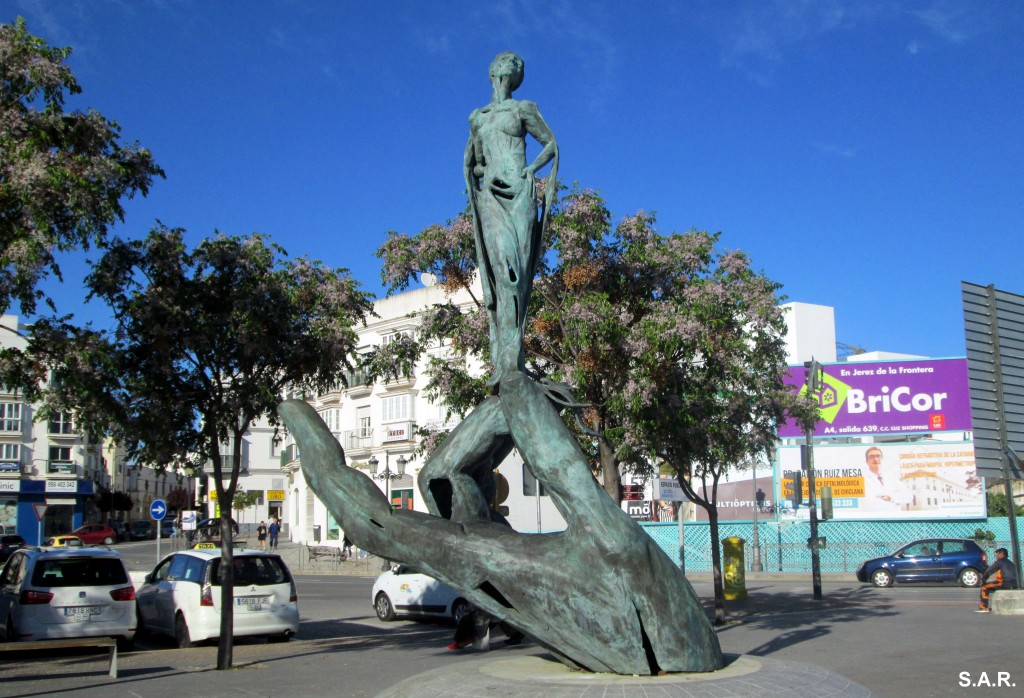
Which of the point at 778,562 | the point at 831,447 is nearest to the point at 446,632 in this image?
the point at 778,562

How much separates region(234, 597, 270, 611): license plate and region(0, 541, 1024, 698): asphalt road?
616 mm

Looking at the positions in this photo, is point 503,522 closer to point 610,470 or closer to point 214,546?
point 610,470

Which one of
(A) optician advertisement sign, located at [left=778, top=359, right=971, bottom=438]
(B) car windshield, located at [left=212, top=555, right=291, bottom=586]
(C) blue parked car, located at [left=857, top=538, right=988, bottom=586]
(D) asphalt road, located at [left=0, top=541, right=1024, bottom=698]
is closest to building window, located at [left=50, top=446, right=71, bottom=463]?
(A) optician advertisement sign, located at [left=778, top=359, right=971, bottom=438]

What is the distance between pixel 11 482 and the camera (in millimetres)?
61500

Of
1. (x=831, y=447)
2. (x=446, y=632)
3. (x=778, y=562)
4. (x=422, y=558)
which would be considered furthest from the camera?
(x=831, y=447)

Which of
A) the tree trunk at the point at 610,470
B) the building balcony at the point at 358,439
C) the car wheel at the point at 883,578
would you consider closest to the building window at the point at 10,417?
the building balcony at the point at 358,439

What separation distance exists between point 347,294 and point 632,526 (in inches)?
313

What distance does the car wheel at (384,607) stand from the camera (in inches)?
770

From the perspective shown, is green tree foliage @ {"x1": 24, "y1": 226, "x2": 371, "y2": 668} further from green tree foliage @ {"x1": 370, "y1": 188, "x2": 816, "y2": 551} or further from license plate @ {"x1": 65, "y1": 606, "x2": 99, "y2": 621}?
license plate @ {"x1": 65, "y1": 606, "x2": 99, "y2": 621}

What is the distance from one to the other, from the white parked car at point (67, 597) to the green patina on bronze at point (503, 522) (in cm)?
889

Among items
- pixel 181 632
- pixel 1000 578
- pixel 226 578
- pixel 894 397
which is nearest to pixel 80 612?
pixel 181 632

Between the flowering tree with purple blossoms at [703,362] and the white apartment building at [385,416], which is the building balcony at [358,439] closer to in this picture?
the white apartment building at [385,416]

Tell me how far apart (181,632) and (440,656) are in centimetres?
450

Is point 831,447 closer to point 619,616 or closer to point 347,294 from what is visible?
point 347,294
